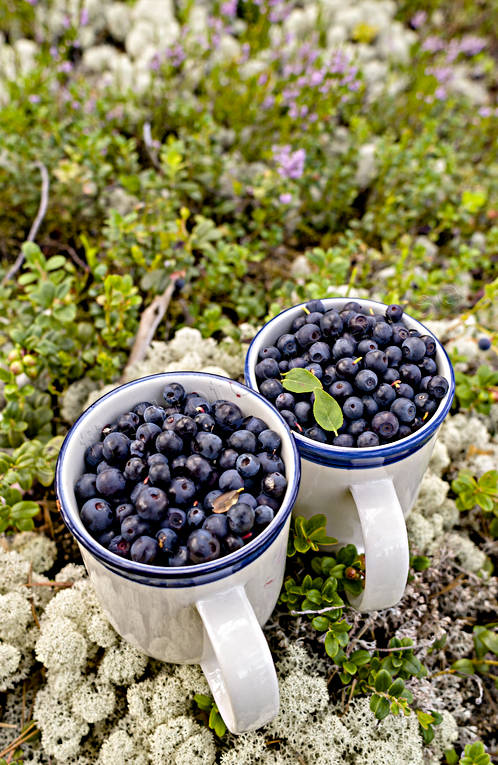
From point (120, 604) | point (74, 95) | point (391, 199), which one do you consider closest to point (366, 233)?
point (391, 199)

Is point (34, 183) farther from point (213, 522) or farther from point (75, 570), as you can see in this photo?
point (213, 522)

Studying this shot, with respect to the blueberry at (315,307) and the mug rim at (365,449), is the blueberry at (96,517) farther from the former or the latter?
the blueberry at (315,307)

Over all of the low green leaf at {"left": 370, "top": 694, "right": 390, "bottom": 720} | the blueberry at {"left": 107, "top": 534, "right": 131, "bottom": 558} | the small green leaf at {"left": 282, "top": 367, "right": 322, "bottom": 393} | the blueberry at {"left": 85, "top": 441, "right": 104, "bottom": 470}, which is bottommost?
the low green leaf at {"left": 370, "top": 694, "right": 390, "bottom": 720}

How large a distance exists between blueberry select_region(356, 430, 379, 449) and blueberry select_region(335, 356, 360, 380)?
125 mm

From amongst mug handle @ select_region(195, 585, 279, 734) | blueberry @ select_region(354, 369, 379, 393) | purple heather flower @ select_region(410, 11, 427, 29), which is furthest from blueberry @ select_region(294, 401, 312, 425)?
purple heather flower @ select_region(410, 11, 427, 29)

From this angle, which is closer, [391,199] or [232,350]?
[232,350]

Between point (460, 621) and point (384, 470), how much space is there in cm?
56

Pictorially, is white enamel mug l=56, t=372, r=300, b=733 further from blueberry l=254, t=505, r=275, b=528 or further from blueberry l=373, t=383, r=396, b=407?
blueberry l=373, t=383, r=396, b=407

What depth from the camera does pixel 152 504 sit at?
0.85 meters

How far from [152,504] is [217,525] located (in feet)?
0.33

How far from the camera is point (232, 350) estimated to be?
1614 mm

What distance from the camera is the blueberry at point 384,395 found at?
105 cm

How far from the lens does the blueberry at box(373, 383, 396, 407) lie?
105 cm

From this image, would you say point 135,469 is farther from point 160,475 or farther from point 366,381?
point 366,381
